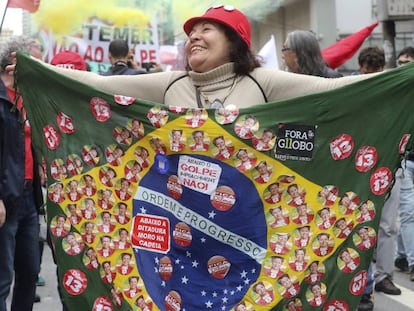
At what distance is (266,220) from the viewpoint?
12.4 ft

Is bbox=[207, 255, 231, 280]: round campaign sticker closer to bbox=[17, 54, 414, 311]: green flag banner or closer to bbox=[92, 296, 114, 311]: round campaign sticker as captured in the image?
bbox=[17, 54, 414, 311]: green flag banner

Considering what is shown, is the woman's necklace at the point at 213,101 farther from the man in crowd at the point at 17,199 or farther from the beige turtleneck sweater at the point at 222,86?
the man in crowd at the point at 17,199

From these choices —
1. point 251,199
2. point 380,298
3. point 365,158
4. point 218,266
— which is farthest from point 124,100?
point 380,298

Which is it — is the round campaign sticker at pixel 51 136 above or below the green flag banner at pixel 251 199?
above

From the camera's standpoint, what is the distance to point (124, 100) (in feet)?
12.9

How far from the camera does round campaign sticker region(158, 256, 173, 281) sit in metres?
3.84

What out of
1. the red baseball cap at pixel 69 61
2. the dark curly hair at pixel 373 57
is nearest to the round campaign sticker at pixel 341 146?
the red baseball cap at pixel 69 61

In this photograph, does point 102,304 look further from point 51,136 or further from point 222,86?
point 222,86

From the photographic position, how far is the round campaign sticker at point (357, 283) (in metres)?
3.83

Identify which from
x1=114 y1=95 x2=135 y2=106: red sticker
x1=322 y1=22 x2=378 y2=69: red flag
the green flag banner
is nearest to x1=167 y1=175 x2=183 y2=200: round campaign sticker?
the green flag banner

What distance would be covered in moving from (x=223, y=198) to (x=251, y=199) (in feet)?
0.39

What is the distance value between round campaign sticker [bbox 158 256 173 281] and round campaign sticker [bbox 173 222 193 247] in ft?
0.32

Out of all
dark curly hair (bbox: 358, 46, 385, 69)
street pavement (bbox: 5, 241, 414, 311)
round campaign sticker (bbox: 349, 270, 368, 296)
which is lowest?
street pavement (bbox: 5, 241, 414, 311)

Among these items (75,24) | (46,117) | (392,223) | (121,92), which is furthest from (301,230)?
(75,24)
